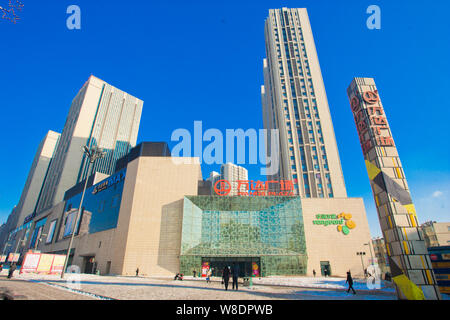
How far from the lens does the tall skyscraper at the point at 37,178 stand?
5034 inches

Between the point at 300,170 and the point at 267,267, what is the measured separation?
3706 cm

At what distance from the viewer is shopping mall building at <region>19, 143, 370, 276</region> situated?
124 ft

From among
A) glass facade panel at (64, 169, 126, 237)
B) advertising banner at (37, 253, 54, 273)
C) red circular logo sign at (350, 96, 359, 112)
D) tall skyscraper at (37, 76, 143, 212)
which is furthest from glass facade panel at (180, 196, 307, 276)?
tall skyscraper at (37, 76, 143, 212)

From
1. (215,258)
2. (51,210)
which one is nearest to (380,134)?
(215,258)

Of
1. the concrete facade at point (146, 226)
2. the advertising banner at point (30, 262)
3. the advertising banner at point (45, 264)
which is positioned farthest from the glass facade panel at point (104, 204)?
the advertising banner at point (30, 262)

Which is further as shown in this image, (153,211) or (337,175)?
(337,175)

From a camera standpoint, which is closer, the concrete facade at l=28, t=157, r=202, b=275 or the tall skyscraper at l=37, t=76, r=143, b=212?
the concrete facade at l=28, t=157, r=202, b=275

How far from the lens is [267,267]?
36.9 meters

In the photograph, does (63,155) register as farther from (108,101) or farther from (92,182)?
(92,182)

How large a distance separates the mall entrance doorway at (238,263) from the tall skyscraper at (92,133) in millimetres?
92080

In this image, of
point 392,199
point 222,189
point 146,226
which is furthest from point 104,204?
point 392,199

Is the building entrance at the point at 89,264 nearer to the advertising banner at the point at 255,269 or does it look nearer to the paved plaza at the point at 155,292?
the paved plaza at the point at 155,292

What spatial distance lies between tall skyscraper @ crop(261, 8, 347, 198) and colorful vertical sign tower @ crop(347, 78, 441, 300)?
4883 cm

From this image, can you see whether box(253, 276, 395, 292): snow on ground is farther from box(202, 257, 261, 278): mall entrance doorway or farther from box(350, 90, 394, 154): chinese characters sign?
box(350, 90, 394, 154): chinese characters sign
